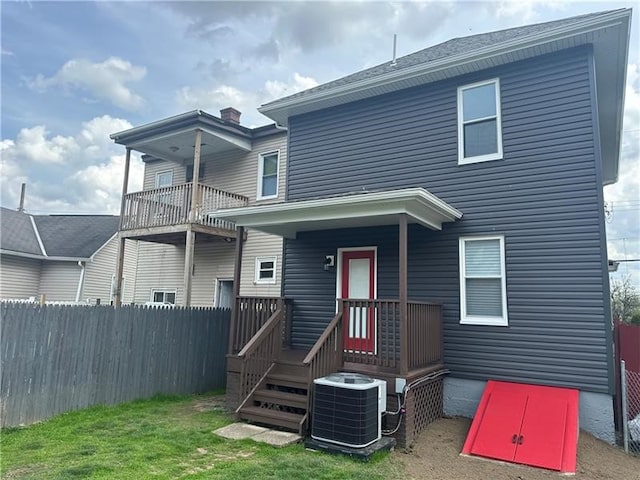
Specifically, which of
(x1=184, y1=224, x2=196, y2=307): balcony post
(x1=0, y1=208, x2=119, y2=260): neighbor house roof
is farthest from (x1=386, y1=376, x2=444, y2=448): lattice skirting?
(x1=0, y1=208, x2=119, y2=260): neighbor house roof

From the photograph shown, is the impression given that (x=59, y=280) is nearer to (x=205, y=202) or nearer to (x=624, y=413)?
(x=205, y=202)

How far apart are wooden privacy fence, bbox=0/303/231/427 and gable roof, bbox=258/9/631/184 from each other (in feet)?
17.0

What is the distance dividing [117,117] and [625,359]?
1986 centimetres

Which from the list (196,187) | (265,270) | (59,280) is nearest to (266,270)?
(265,270)

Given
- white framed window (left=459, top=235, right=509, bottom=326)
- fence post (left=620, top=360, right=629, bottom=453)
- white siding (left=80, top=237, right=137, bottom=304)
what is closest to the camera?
fence post (left=620, top=360, right=629, bottom=453)

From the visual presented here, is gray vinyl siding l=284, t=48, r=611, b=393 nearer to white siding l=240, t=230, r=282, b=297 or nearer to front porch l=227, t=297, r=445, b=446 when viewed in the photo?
front porch l=227, t=297, r=445, b=446

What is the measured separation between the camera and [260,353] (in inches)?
268

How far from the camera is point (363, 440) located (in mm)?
4941

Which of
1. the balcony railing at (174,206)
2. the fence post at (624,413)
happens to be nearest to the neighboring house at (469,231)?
the fence post at (624,413)

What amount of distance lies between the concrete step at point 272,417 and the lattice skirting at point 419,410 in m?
1.25

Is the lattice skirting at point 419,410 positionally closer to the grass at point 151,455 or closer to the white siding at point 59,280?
the grass at point 151,455

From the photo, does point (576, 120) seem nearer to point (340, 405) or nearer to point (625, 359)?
point (625, 359)

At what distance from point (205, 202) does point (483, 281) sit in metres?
8.09

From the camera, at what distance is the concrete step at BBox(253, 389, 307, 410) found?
6035 mm
